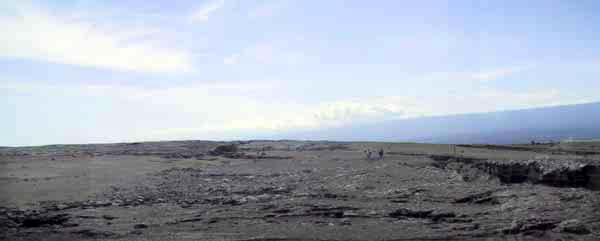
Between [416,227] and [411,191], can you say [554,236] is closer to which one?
[416,227]

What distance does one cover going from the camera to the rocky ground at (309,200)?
1714 centimetres

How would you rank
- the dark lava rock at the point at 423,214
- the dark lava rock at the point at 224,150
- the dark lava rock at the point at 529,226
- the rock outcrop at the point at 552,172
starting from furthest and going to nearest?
the dark lava rock at the point at 224,150
the rock outcrop at the point at 552,172
the dark lava rock at the point at 423,214
the dark lava rock at the point at 529,226

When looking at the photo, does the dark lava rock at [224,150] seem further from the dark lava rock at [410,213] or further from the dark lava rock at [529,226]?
the dark lava rock at [529,226]

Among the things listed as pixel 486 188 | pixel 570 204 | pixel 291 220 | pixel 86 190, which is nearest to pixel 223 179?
pixel 86 190

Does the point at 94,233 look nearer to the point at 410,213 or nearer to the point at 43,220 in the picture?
the point at 43,220

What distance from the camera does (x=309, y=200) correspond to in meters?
22.9

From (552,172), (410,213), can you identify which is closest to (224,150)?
(552,172)

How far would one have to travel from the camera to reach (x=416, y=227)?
1747 centimetres

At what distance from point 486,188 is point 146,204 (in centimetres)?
1334

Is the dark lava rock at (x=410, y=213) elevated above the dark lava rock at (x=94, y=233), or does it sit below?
above

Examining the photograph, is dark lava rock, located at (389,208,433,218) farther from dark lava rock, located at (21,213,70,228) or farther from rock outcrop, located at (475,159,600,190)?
dark lava rock, located at (21,213,70,228)

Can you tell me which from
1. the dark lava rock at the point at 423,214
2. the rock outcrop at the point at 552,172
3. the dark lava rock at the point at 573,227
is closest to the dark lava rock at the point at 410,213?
the dark lava rock at the point at 423,214

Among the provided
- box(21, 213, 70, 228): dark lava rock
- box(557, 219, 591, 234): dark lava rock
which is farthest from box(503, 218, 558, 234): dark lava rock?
box(21, 213, 70, 228): dark lava rock

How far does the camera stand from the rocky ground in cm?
1714
